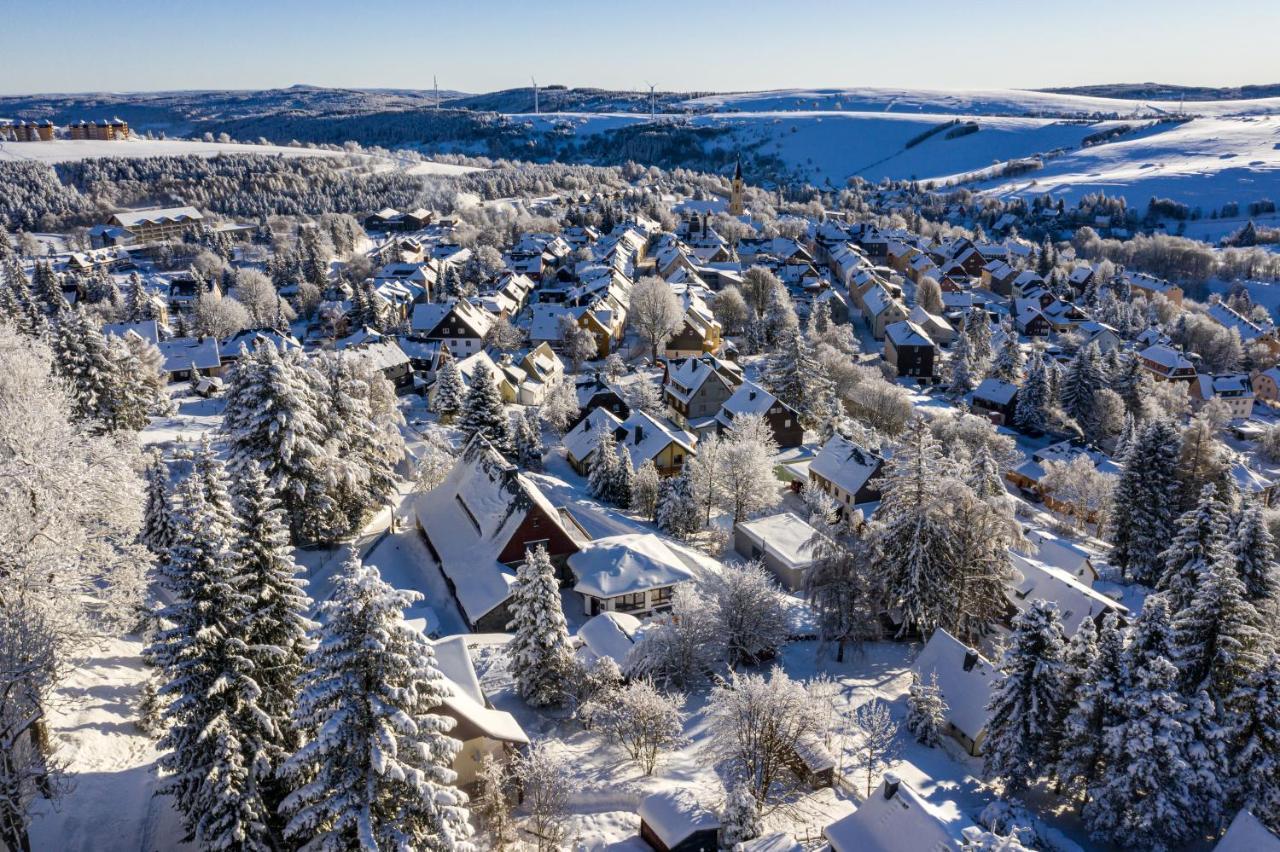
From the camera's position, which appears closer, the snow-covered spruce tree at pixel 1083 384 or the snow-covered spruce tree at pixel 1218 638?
the snow-covered spruce tree at pixel 1218 638

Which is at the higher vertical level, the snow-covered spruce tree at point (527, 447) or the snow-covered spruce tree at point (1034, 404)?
the snow-covered spruce tree at point (527, 447)

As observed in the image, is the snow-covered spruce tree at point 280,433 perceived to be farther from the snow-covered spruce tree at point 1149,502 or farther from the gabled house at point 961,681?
the snow-covered spruce tree at point 1149,502

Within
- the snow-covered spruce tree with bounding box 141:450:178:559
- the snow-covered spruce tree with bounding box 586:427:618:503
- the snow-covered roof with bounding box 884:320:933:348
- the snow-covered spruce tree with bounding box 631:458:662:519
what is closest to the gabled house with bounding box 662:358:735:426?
the snow-covered spruce tree with bounding box 586:427:618:503

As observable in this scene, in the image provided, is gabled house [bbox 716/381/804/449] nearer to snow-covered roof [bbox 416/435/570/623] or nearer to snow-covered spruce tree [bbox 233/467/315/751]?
snow-covered roof [bbox 416/435/570/623]

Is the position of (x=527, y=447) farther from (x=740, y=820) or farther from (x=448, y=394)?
(x=740, y=820)

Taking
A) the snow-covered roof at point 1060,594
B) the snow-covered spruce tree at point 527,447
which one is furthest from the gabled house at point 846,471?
the snow-covered spruce tree at point 527,447
